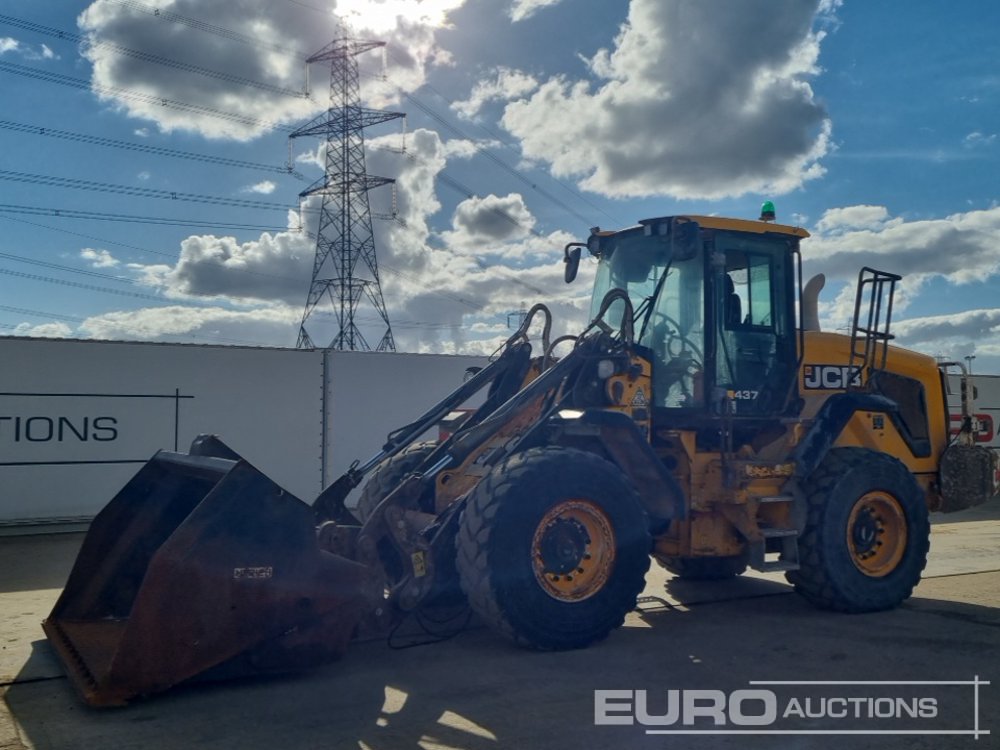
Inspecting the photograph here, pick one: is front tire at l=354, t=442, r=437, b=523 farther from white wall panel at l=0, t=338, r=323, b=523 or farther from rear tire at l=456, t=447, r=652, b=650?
white wall panel at l=0, t=338, r=323, b=523

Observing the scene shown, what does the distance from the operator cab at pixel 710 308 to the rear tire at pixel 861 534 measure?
2.51 ft

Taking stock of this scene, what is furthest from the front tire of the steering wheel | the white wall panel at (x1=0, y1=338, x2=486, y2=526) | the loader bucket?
the white wall panel at (x1=0, y1=338, x2=486, y2=526)

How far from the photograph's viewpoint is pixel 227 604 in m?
4.82

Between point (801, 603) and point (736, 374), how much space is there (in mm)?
2020

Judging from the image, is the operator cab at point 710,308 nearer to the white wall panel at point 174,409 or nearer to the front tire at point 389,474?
the front tire at point 389,474

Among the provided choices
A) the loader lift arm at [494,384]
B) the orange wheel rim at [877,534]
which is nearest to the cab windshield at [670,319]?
the loader lift arm at [494,384]

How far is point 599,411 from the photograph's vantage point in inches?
249

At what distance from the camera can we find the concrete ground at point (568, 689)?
14.3 ft

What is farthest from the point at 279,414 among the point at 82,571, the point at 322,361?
the point at 82,571

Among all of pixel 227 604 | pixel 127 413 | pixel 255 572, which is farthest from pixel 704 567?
pixel 127 413

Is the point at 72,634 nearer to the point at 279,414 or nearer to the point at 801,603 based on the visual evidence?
the point at 801,603

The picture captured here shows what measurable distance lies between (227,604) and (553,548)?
6.73ft

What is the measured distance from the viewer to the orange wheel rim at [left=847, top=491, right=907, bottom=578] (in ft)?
23.8

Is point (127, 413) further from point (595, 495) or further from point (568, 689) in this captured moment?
point (568, 689)
